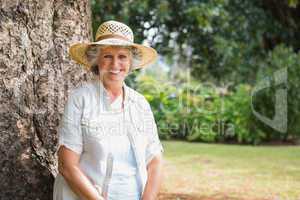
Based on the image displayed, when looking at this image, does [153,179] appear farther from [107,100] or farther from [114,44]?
[114,44]

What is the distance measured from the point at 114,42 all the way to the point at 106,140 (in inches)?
20.2

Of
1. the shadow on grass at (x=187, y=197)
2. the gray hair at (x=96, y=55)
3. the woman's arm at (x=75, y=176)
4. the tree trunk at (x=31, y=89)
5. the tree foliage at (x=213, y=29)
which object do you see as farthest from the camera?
the tree foliage at (x=213, y=29)

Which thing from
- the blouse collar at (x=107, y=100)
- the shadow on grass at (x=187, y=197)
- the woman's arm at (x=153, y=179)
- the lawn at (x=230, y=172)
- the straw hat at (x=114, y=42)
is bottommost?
the lawn at (x=230, y=172)

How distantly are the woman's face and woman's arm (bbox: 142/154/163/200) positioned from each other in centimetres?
49

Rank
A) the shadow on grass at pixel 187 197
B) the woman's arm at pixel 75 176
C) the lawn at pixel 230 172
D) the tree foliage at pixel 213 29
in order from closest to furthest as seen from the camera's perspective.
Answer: the woman's arm at pixel 75 176 → the shadow on grass at pixel 187 197 → the lawn at pixel 230 172 → the tree foliage at pixel 213 29

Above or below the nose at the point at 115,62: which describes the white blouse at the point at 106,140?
below

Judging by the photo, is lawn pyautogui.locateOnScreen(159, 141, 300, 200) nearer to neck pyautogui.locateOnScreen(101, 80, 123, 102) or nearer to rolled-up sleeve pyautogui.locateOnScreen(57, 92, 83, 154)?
neck pyautogui.locateOnScreen(101, 80, 123, 102)

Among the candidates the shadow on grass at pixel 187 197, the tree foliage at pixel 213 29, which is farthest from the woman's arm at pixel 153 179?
the tree foliage at pixel 213 29

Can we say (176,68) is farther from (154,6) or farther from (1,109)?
(1,109)

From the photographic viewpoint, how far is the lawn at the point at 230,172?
590cm

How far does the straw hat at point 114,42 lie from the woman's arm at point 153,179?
577mm

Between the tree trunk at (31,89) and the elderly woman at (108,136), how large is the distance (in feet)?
1.50

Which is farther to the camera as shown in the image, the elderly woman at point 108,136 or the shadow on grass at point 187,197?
the shadow on grass at point 187,197

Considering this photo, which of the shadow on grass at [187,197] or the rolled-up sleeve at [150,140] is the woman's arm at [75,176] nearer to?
the rolled-up sleeve at [150,140]
